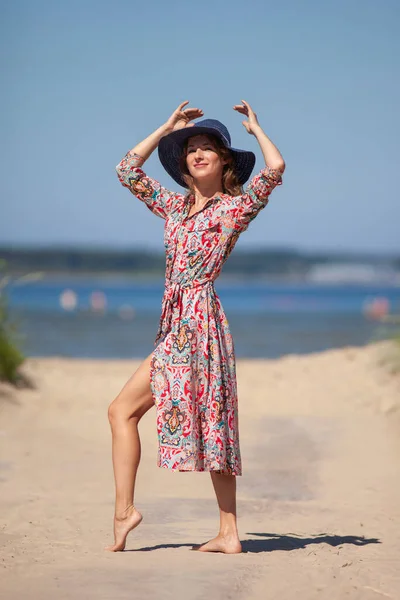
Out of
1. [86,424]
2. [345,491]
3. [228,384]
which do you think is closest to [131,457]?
[228,384]

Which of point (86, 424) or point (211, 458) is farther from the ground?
point (86, 424)

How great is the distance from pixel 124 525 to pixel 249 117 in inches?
76.8

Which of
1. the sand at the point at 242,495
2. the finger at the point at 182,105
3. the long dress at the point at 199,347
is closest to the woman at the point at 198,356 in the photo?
the long dress at the point at 199,347

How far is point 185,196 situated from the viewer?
15.2ft

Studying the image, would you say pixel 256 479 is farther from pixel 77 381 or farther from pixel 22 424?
pixel 77 381

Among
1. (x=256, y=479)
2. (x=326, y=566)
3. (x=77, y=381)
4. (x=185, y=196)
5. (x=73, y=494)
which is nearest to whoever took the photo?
(x=326, y=566)

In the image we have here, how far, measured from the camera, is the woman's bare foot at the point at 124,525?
171 inches

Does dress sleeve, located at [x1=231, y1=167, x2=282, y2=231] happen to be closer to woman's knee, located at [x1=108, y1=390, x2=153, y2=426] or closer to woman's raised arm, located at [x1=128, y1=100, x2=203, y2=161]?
woman's raised arm, located at [x1=128, y1=100, x2=203, y2=161]

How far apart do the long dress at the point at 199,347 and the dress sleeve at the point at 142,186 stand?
0.15m

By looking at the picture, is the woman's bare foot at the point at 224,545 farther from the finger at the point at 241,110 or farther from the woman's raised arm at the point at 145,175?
the finger at the point at 241,110

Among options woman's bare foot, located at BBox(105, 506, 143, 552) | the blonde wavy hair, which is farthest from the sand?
the blonde wavy hair

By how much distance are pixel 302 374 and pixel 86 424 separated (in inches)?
122

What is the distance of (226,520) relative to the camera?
14.7 feet

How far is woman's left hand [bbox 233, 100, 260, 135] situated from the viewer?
180 inches
